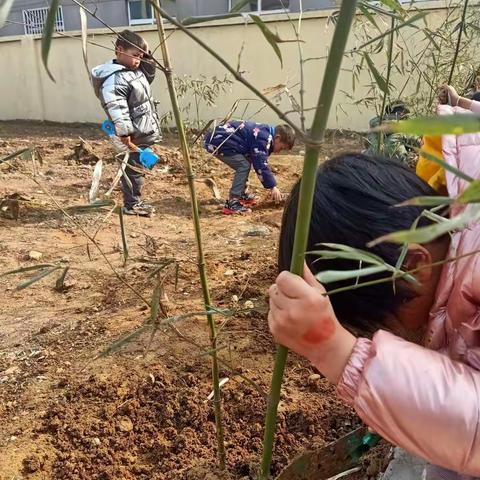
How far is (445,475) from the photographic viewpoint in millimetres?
1153

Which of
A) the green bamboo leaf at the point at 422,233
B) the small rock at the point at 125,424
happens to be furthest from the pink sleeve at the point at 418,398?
the small rock at the point at 125,424

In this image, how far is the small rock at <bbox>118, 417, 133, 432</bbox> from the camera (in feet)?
5.04

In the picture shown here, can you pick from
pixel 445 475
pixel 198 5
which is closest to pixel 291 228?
pixel 445 475

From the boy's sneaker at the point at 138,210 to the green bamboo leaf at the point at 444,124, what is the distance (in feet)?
12.2

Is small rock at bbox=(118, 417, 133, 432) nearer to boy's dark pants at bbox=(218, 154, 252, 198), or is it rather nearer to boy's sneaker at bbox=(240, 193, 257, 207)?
boy's dark pants at bbox=(218, 154, 252, 198)

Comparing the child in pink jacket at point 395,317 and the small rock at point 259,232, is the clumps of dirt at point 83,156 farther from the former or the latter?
the child in pink jacket at point 395,317

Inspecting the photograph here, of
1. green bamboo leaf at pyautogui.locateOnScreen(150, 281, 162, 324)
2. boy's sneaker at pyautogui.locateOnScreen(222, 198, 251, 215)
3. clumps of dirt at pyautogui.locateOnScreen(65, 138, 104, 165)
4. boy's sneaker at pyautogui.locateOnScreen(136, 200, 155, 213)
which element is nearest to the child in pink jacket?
green bamboo leaf at pyautogui.locateOnScreen(150, 281, 162, 324)

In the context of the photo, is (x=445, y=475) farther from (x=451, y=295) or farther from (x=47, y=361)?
(x=47, y=361)

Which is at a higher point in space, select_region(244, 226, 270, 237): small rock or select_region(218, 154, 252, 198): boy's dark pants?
select_region(218, 154, 252, 198): boy's dark pants

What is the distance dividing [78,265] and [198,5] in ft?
23.4

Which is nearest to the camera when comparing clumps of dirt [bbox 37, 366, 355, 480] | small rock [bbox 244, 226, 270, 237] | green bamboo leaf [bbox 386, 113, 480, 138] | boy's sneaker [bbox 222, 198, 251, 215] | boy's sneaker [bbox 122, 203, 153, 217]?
green bamboo leaf [bbox 386, 113, 480, 138]

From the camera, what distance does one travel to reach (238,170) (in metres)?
4.15

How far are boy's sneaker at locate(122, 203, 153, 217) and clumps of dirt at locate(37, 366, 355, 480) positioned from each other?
2.36 m

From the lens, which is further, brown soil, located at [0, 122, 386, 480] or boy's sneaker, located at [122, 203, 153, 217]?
boy's sneaker, located at [122, 203, 153, 217]
